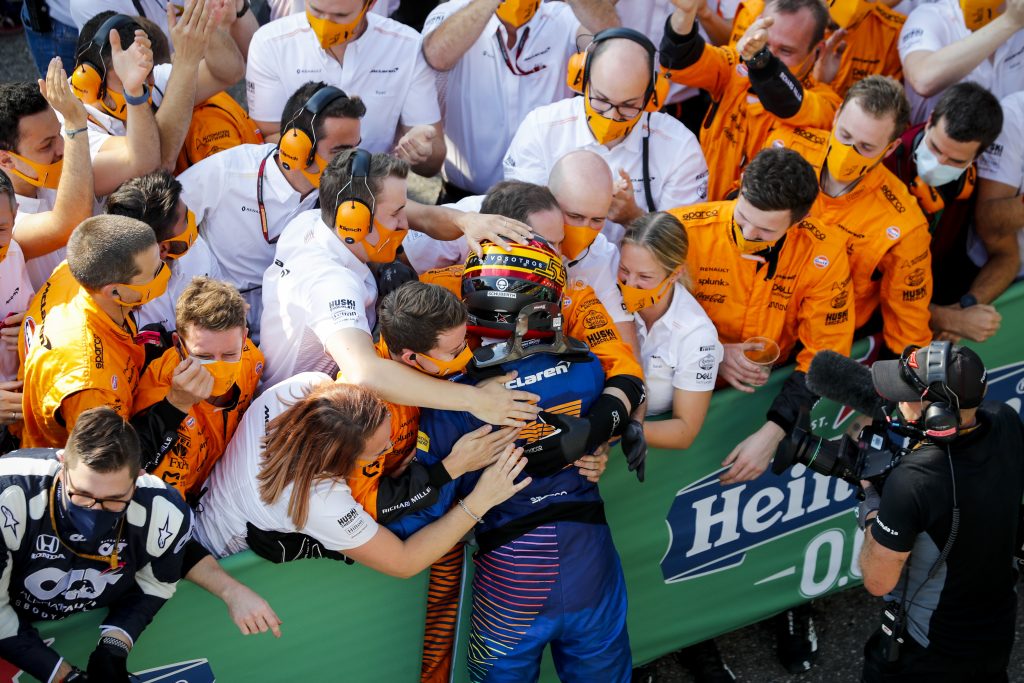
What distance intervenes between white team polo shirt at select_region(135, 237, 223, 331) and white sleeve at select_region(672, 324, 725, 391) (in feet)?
6.54

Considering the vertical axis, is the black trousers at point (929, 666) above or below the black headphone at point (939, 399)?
below

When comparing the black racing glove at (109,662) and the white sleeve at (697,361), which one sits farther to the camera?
the white sleeve at (697,361)

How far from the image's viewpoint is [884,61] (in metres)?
5.95

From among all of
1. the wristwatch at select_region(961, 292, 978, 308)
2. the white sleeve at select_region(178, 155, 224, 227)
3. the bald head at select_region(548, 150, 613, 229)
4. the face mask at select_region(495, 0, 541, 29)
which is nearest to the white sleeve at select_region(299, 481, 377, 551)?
the bald head at select_region(548, 150, 613, 229)

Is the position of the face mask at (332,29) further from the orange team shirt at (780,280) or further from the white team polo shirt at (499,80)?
the orange team shirt at (780,280)

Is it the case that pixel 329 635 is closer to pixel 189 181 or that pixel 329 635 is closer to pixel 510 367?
pixel 510 367

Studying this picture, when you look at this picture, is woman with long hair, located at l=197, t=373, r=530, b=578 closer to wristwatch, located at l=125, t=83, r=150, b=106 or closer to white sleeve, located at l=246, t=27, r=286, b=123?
wristwatch, located at l=125, t=83, r=150, b=106

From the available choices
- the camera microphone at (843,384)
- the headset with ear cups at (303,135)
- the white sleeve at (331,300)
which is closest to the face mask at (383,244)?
the white sleeve at (331,300)

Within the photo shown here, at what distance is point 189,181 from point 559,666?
2.65 m

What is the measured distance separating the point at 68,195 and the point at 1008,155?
176 inches

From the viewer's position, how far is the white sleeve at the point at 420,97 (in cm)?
516

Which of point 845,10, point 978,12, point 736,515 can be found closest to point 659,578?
point 736,515

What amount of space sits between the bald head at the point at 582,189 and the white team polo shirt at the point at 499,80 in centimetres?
132

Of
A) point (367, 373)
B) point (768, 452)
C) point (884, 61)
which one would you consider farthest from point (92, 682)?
point (884, 61)
